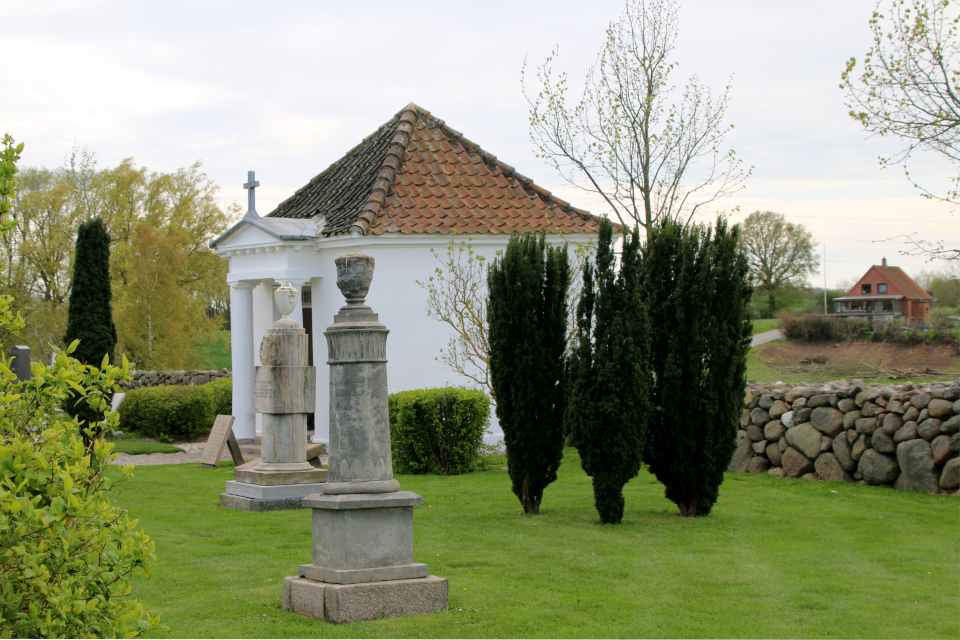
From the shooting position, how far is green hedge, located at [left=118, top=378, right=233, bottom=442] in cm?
2111

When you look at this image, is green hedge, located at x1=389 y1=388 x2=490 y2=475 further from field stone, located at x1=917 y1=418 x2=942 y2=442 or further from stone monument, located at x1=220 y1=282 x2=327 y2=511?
field stone, located at x1=917 y1=418 x2=942 y2=442

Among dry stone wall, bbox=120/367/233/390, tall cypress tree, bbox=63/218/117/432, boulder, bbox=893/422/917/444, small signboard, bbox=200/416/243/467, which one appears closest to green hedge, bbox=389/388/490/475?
small signboard, bbox=200/416/243/467

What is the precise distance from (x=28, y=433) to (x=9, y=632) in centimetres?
86

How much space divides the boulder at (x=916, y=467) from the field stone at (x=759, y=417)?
224 centimetres

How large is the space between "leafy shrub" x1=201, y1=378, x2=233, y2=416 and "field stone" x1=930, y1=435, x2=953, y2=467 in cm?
1504

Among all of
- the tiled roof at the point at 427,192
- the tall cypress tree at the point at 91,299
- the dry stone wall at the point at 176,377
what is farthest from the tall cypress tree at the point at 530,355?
the dry stone wall at the point at 176,377

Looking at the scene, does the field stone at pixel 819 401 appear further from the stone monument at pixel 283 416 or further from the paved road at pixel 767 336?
the paved road at pixel 767 336

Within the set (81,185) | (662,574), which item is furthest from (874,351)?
(81,185)

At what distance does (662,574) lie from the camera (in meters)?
7.17

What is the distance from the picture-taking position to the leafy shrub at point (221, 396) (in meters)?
20.3

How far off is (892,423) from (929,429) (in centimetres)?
53

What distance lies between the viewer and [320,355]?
16891 millimetres

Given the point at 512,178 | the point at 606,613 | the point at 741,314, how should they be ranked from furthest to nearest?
the point at 512,178
the point at 741,314
the point at 606,613

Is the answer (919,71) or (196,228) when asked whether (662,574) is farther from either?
(196,228)
